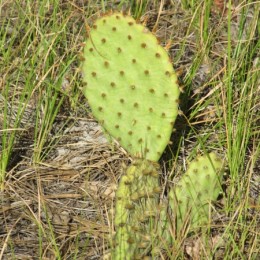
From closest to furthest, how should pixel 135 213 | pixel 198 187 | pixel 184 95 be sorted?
pixel 135 213, pixel 198 187, pixel 184 95

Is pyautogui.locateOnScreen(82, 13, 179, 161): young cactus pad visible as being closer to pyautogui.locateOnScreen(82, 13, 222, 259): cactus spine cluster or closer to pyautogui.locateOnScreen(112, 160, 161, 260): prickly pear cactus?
pyautogui.locateOnScreen(82, 13, 222, 259): cactus spine cluster

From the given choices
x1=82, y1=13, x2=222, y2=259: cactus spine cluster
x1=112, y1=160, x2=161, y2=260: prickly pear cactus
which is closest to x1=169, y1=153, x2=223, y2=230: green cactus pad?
x1=82, y1=13, x2=222, y2=259: cactus spine cluster

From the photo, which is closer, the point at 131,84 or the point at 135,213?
the point at 135,213

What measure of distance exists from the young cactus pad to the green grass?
5.3 inches

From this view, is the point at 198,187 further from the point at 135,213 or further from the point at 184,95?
the point at 184,95

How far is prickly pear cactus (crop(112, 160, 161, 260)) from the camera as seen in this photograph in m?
2.23

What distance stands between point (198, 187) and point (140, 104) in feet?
0.94

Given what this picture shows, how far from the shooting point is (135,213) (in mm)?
2266

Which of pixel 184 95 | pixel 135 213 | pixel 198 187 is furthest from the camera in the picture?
pixel 184 95

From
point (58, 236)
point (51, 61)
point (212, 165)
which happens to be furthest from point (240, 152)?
point (51, 61)

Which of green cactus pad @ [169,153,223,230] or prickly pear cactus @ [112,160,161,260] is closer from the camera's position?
prickly pear cactus @ [112,160,161,260]

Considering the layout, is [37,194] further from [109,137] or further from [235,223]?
[235,223]

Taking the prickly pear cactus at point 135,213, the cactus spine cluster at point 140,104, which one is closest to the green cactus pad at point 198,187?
the cactus spine cluster at point 140,104

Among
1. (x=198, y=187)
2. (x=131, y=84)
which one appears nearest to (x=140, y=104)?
(x=131, y=84)
